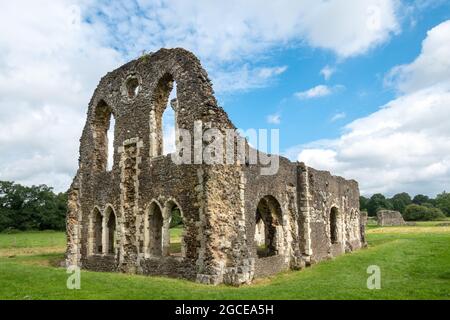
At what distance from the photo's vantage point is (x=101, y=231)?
1991cm

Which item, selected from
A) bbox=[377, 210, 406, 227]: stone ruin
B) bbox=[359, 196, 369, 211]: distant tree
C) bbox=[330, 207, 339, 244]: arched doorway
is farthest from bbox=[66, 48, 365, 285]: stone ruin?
bbox=[359, 196, 369, 211]: distant tree

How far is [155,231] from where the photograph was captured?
16.6 metres

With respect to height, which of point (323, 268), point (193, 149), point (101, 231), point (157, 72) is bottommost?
point (323, 268)

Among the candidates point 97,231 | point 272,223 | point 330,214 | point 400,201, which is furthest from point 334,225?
point 400,201

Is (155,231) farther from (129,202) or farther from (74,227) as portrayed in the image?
(74,227)

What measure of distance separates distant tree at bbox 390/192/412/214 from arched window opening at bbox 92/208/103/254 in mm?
102814

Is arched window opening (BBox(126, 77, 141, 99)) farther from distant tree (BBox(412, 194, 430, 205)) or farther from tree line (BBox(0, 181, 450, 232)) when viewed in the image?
distant tree (BBox(412, 194, 430, 205))

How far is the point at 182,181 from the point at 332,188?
12.6 meters

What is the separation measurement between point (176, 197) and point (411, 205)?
70935 mm

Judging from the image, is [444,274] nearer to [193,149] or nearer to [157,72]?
[193,149]

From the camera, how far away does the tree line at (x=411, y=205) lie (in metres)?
72.7

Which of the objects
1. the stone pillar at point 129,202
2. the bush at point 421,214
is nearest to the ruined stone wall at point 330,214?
the stone pillar at point 129,202
